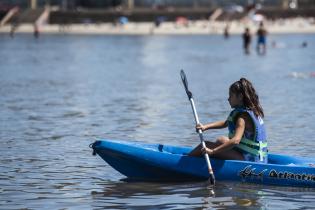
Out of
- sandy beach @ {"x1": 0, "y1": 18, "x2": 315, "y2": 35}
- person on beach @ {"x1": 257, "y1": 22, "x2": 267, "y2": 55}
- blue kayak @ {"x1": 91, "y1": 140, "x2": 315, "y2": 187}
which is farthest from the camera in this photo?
sandy beach @ {"x1": 0, "y1": 18, "x2": 315, "y2": 35}

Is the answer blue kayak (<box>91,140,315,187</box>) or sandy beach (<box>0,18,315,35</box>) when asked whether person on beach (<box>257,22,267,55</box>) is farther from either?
sandy beach (<box>0,18,315,35</box>)

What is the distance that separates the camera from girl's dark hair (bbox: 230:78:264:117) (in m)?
14.3

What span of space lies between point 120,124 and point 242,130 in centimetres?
808

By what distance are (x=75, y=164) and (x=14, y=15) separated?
110535 mm

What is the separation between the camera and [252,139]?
47.6ft

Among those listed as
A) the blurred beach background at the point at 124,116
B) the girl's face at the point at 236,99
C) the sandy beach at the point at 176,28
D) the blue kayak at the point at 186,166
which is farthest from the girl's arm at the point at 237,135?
the sandy beach at the point at 176,28

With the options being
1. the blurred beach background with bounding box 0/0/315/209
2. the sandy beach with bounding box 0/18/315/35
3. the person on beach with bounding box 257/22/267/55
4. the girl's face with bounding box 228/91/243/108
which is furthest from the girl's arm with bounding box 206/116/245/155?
the sandy beach with bounding box 0/18/315/35

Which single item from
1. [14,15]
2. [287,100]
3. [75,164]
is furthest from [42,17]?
[75,164]

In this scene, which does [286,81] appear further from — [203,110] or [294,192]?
[294,192]

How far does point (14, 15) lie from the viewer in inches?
4953

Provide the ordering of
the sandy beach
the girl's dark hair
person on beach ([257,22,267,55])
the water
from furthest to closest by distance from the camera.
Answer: the sandy beach < person on beach ([257,22,267,55]) < the girl's dark hair < the water

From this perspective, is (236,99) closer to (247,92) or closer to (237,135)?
(247,92)

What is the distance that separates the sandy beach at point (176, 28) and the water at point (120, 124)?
64.8 m

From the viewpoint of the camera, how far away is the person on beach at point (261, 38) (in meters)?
55.8
